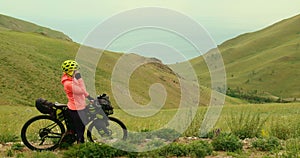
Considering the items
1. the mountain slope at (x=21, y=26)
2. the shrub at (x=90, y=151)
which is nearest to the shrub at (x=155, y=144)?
the shrub at (x=90, y=151)

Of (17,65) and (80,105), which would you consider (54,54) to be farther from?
(80,105)

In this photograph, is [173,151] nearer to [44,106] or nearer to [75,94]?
[75,94]

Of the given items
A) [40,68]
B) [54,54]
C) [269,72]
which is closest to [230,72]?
[269,72]

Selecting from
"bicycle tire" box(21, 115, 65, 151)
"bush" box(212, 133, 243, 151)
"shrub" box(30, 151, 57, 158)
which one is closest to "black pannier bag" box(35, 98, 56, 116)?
"bicycle tire" box(21, 115, 65, 151)

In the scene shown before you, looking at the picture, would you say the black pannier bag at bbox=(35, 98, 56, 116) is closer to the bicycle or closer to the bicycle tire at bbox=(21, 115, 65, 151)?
the bicycle

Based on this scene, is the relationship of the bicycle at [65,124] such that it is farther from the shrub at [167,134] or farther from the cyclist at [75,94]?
the shrub at [167,134]

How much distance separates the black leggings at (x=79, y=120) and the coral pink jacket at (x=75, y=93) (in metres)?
0.12

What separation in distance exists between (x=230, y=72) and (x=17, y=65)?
5157 inches

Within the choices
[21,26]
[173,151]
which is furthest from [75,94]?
[21,26]

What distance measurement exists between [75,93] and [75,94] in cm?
6

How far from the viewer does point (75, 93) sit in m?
9.09

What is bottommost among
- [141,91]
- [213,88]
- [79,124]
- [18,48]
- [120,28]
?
[79,124]

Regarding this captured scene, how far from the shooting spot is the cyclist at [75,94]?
30.1ft

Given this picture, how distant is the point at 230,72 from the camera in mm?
177875
